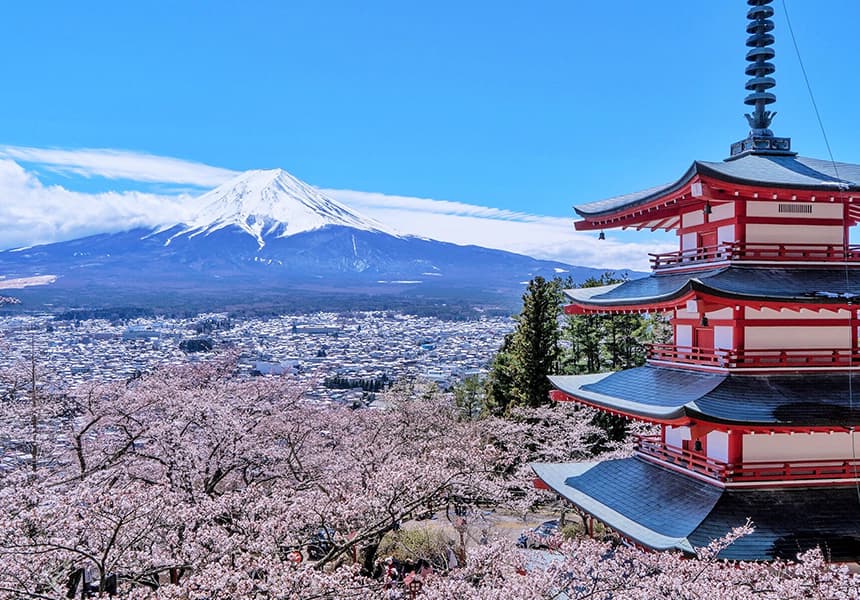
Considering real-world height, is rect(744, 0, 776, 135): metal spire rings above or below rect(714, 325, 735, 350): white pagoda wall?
above

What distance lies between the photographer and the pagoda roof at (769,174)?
312 inches

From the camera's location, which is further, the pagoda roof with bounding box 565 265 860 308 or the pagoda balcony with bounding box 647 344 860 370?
the pagoda balcony with bounding box 647 344 860 370

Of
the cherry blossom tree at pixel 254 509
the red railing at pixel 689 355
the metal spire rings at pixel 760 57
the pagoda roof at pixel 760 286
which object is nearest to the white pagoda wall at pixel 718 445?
the red railing at pixel 689 355

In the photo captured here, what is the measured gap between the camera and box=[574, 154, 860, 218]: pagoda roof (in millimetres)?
7932

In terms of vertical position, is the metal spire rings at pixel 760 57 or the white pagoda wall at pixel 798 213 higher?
the metal spire rings at pixel 760 57

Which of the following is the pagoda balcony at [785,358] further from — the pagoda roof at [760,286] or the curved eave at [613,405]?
the curved eave at [613,405]

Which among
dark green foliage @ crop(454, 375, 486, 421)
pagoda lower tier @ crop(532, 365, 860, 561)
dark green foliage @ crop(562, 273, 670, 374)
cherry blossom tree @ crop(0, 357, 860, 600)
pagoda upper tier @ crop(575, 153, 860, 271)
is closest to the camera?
cherry blossom tree @ crop(0, 357, 860, 600)

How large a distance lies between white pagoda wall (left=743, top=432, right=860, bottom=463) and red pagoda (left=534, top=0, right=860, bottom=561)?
0.02 meters

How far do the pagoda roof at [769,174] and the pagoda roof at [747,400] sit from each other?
256cm

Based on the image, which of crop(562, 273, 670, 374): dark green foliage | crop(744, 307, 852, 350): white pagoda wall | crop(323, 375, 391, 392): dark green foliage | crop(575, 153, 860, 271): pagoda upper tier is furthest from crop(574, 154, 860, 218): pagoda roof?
crop(323, 375, 391, 392): dark green foliage

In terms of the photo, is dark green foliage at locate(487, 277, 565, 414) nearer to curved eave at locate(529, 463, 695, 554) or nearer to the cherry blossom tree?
the cherry blossom tree

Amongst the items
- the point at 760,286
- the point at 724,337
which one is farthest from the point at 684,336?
the point at 760,286

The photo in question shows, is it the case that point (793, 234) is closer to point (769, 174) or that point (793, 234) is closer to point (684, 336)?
point (769, 174)

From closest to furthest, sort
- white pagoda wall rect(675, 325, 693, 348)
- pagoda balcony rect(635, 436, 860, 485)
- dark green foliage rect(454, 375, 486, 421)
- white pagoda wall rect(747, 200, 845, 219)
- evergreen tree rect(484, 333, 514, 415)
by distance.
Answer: pagoda balcony rect(635, 436, 860, 485) < white pagoda wall rect(747, 200, 845, 219) < white pagoda wall rect(675, 325, 693, 348) < evergreen tree rect(484, 333, 514, 415) < dark green foliage rect(454, 375, 486, 421)
